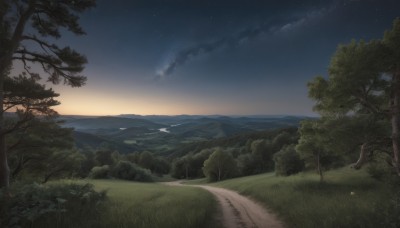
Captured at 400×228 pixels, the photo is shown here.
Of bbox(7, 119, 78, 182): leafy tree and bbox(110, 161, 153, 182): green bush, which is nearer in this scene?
bbox(7, 119, 78, 182): leafy tree

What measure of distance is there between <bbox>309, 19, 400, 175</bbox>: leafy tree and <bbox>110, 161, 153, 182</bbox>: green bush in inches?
2393

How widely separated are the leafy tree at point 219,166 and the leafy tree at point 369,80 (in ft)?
180

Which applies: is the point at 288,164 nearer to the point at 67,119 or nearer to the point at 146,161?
the point at 67,119

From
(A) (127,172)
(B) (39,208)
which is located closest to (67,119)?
(B) (39,208)

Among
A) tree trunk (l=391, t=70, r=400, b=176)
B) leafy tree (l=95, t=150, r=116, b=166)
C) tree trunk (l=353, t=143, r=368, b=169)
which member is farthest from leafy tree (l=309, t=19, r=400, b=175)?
leafy tree (l=95, t=150, r=116, b=166)

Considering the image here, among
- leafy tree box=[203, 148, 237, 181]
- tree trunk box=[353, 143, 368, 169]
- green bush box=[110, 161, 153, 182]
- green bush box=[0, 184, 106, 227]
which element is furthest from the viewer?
leafy tree box=[203, 148, 237, 181]

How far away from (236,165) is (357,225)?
2738 inches

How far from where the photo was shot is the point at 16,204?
6922 mm

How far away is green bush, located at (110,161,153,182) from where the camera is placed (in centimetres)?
6575

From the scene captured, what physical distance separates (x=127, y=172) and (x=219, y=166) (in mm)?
28179

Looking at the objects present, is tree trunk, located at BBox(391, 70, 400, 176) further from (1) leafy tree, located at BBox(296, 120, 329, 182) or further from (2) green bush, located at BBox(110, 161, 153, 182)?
(2) green bush, located at BBox(110, 161, 153, 182)

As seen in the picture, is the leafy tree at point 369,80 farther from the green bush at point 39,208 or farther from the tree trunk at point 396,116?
the green bush at point 39,208

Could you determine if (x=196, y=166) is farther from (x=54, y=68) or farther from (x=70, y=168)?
(x=54, y=68)

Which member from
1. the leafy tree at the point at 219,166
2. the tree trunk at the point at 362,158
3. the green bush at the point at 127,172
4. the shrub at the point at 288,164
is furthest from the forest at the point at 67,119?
the leafy tree at the point at 219,166
